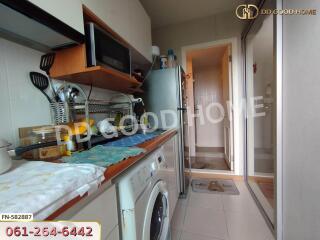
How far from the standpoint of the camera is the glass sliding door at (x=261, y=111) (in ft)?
4.51

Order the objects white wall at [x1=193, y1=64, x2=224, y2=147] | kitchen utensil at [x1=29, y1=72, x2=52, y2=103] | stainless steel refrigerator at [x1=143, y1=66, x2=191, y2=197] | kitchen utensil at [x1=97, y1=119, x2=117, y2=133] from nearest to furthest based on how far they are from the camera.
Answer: kitchen utensil at [x1=29, y1=72, x2=52, y2=103] < kitchen utensil at [x1=97, y1=119, x2=117, y2=133] < stainless steel refrigerator at [x1=143, y1=66, x2=191, y2=197] < white wall at [x1=193, y1=64, x2=224, y2=147]

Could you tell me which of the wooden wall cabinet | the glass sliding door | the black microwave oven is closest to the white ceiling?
the wooden wall cabinet

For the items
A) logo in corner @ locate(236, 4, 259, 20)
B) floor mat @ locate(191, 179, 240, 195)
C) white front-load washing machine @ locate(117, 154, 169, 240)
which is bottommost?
floor mat @ locate(191, 179, 240, 195)

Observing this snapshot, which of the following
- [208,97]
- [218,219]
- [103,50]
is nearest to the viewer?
[103,50]

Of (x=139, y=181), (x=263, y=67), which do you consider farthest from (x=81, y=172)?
(x=263, y=67)

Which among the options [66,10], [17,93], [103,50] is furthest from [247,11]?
[17,93]

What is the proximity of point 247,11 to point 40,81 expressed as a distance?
2.19 meters

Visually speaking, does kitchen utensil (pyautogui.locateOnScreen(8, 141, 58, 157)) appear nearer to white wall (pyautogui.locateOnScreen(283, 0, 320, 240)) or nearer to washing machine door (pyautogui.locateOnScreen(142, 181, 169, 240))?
washing machine door (pyautogui.locateOnScreen(142, 181, 169, 240))

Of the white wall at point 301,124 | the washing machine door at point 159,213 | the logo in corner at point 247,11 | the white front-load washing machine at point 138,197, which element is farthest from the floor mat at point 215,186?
the logo in corner at point 247,11

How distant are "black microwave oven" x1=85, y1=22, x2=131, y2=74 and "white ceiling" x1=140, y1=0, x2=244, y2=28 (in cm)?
116

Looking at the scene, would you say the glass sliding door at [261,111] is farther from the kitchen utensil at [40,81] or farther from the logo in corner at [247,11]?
the kitchen utensil at [40,81]

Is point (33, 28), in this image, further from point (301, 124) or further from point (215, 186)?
point (215, 186)

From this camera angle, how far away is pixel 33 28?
760 millimetres

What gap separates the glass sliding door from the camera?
137 cm
